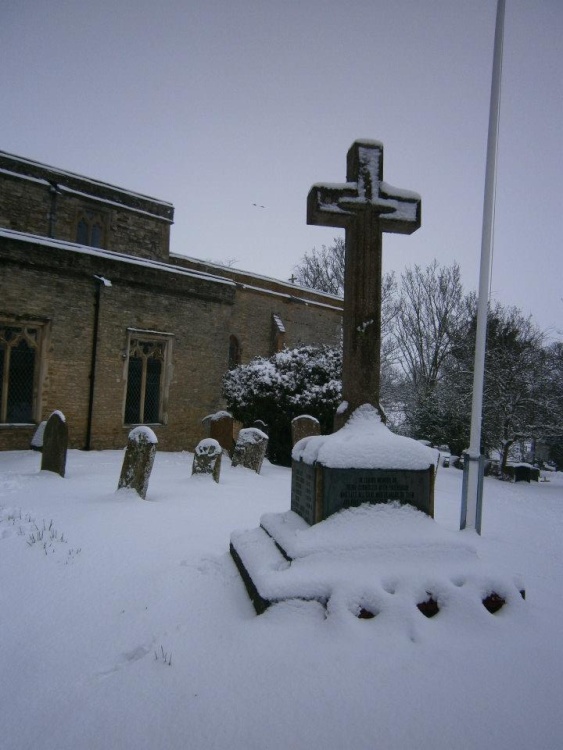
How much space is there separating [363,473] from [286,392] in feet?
24.0

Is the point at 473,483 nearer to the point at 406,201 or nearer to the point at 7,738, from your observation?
the point at 406,201

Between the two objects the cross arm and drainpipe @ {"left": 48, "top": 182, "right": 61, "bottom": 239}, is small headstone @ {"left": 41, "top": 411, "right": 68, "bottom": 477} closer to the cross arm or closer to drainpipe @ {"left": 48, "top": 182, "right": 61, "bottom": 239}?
the cross arm

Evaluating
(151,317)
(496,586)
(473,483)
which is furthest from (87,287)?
(496,586)

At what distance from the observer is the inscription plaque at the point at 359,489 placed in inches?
125

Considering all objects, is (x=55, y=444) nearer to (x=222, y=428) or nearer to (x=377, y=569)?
(x=222, y=428)

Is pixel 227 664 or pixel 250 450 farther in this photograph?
pixel 250 450

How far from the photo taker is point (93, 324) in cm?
1102

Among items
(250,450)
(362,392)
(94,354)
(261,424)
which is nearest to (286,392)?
(261,424)

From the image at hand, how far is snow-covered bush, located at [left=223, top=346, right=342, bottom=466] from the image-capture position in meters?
10.3

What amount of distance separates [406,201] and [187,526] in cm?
373

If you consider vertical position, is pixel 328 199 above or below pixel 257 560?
above

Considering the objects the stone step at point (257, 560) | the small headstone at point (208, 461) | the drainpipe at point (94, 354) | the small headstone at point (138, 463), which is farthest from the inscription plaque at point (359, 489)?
the drainpipe at point (94, 354)

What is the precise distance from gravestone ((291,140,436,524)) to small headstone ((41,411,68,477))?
15.2ft

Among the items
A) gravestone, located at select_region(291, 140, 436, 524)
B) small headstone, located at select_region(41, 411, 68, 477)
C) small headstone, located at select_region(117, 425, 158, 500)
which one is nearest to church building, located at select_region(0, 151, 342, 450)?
small headstone, located at select_region(41, 411, 68, 477)
